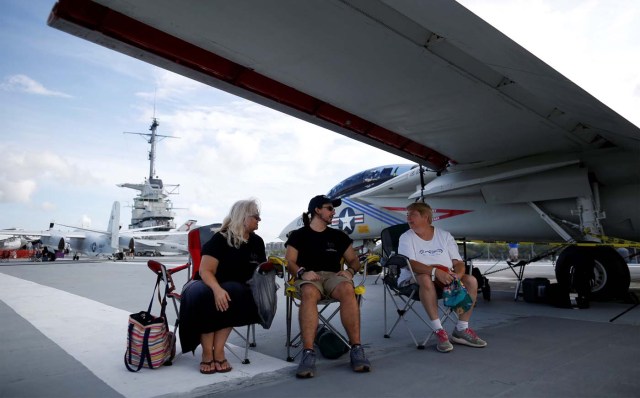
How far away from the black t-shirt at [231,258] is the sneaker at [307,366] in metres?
0.82

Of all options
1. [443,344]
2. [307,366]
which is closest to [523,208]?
[443,344]

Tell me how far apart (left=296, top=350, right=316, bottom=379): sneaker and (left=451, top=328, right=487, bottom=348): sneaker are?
4.65 ft

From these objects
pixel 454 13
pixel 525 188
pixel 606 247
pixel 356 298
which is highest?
pixel 454 13

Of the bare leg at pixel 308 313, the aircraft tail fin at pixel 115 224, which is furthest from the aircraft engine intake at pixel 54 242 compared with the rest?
the bare leg at pixel 308 313

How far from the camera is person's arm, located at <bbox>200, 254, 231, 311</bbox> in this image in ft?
8.74

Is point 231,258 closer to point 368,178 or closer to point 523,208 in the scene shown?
point 523,208

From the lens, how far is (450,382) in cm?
229

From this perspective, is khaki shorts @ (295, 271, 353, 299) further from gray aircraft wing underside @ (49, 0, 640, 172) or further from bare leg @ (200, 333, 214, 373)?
gray aircraft wing underside @ (49, 0, 640, 172)

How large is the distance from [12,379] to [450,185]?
6.29m

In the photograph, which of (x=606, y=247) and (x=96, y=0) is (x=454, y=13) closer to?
(x=96, y=0)

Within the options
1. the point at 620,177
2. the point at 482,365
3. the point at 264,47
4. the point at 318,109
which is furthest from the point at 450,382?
the point at 620,177

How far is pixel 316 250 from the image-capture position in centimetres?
329

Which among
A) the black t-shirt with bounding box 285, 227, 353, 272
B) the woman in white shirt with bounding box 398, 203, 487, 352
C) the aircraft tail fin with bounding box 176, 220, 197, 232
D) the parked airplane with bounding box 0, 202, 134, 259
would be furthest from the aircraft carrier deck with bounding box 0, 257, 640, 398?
the aircraft tail fin with bounding box 176, 220, 197, 232

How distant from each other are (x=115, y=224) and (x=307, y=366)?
30.3 meters
